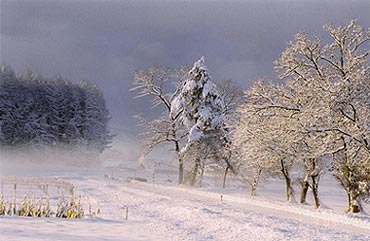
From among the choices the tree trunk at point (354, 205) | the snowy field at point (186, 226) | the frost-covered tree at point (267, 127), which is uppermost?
the frost-covered tree at point (267, 127)

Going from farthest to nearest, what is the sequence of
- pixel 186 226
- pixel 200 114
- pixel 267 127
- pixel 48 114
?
pixel 48 114 → pixel 200 114 → pixel 267 127 → pixel 186 226

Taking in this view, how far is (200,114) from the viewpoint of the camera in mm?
42781

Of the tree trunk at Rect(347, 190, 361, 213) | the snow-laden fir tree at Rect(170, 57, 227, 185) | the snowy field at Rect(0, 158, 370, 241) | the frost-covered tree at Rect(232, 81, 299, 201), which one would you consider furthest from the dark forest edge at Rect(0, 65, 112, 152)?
the tree trunk at Rect(347, 190, 361, 213)

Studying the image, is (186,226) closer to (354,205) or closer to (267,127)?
(354,205)

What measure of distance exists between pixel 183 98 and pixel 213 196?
48.5ft

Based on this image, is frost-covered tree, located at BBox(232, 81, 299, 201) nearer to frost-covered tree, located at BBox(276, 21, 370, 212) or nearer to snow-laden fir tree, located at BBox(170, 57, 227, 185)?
frost-covered tree, located at BBox(276, 21, 370, 212)

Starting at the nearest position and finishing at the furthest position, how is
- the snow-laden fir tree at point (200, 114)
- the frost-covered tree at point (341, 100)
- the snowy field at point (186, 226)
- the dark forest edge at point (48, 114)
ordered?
the snowy field at point (186, 226)
the frost-covered tree at point (341, 100)
the snow-laden fir tree at point (200, 114)
the dark forest edge at point (48, 114)

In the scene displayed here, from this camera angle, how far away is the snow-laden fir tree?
140 feet

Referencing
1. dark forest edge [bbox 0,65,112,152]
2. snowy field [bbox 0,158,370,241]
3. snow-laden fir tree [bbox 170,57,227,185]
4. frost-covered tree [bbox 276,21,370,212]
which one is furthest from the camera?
dark forest edge [bbox 0,65,112,152]

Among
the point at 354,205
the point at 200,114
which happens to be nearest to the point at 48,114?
the point at 200,114

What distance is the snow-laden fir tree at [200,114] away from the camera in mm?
42694

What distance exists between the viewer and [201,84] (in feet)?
146

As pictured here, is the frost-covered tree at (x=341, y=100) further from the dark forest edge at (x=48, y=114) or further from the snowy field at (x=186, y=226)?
the dark forest edge at (x=48, y=114)

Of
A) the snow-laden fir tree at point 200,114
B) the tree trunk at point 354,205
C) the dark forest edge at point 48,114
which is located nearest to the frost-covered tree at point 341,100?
the tree trunk at point 354,205
